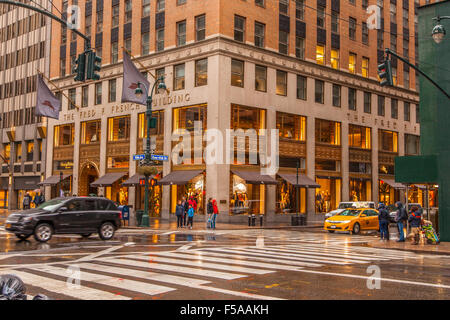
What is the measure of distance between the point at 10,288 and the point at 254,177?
Answer: 3109cm

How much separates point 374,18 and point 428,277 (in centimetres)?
4212

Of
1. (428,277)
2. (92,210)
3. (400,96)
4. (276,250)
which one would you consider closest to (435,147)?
(276,250)

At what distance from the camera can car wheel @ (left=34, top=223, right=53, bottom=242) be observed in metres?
17.2

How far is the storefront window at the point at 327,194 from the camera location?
40719mm

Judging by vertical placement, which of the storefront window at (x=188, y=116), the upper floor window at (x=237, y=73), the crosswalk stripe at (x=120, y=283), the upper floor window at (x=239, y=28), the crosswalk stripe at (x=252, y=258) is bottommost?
the crosswalk stripe at (x=252, y=258)

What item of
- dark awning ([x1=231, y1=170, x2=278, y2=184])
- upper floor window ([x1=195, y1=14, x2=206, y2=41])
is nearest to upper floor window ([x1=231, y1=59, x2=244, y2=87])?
upper floor window ([x1=195, y1=14, x2=206, y2=41])

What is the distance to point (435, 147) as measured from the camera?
71.4 feet

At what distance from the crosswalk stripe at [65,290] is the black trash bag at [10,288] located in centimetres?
390

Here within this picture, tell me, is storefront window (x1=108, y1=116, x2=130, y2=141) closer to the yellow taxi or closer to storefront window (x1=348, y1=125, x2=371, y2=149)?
storefront window (x1=348, y1=125, x2=371, y2=149)

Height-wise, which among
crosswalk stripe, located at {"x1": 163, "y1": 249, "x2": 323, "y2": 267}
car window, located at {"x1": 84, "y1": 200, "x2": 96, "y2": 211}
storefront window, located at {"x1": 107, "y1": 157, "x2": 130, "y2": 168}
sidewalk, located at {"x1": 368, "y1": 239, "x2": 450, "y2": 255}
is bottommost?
sidewalk, located at {"x1": 368, "y1": 239, "x2": 450, "y2": 255}

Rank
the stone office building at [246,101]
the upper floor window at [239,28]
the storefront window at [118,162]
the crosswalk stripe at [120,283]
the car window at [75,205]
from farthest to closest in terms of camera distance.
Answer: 1. the storefront window at [118,162]
2. the upper floor window at [239,28]
3. the stone office building at [246,101]
4. the car window at [75,205]
5. the crosswalk stripe at [120,283]

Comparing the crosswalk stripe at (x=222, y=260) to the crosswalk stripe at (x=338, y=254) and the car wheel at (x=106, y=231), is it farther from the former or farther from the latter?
the car wheel at (x=106, y=231)

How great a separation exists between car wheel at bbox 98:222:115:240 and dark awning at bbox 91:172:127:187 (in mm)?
21268

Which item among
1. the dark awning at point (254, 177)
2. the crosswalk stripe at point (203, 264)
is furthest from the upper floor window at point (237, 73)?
the crosswalk stripe at point (203, 264)
